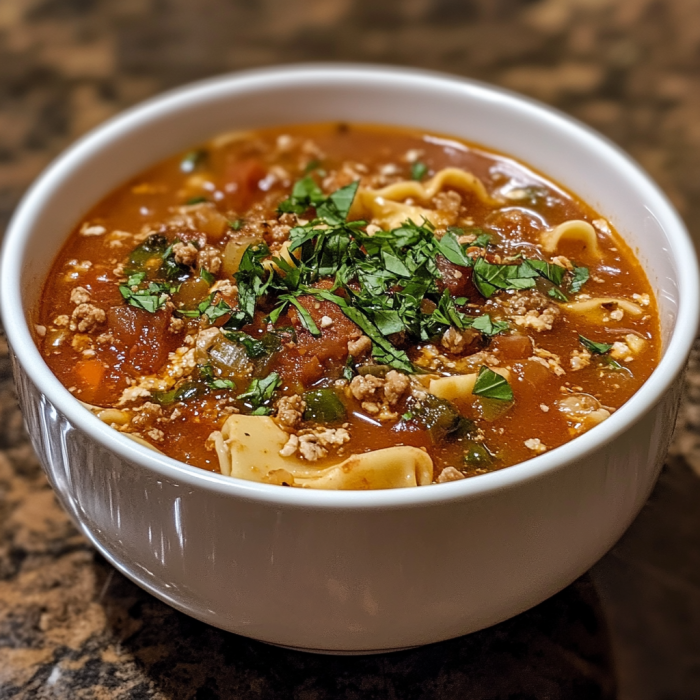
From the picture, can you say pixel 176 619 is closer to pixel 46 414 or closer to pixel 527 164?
pixel 46 414

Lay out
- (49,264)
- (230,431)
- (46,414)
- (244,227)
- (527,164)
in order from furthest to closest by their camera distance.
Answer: (527,164) → (244,227) → (49,264) → (230,431) → (46,414)

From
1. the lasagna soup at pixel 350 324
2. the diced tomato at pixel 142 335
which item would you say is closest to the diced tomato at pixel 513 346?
the lasagna soup at pixel 350 324

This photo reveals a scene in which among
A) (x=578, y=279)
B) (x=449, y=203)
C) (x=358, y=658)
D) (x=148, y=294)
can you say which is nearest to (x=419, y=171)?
(x=449, y=203)

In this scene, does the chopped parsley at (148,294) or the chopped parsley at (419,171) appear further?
the chopped parsley at (419,171)

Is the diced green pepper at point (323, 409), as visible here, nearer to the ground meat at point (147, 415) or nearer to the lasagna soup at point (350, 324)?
the lasagna soup at point (350, 324)

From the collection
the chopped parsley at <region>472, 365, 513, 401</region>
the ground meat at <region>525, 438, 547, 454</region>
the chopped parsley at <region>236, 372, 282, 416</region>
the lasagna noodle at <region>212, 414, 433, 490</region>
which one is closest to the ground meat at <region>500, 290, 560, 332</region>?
the chopped parsley at <region>472, 365, 513, 401</region>

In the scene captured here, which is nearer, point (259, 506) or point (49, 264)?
point (259, 506)

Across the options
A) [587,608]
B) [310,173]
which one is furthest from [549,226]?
[587,608]

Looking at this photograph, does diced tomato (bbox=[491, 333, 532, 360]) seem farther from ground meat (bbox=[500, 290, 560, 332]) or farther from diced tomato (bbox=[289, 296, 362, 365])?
diced tomato (bbox=[289, 296, 362, 365])
